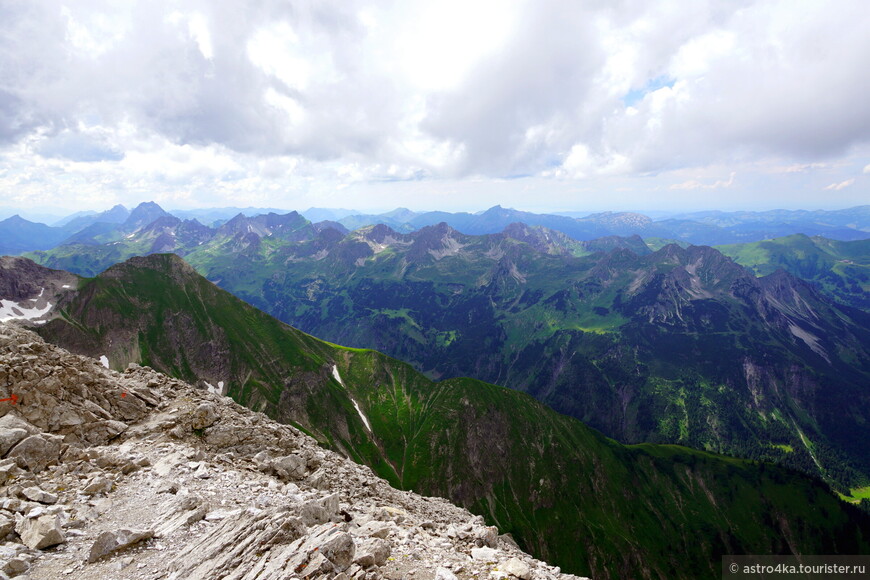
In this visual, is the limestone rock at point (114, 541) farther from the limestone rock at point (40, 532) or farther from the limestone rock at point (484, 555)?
the limestone rock at point (484, 555)

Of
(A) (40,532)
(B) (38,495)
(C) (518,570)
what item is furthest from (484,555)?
(B) (38,495)

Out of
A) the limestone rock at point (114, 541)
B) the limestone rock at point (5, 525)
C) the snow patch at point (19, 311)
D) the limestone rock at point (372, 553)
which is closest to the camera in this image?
the limestone rock at point (5, 525)

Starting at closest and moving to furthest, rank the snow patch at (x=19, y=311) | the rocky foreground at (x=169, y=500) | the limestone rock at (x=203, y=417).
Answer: the rocky foreground at (x=169, y=500) < the limestone rock at (x=203, y=417) < the snow patch at (x=19, y=311)

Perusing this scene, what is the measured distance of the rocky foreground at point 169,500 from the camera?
1891 centimetres

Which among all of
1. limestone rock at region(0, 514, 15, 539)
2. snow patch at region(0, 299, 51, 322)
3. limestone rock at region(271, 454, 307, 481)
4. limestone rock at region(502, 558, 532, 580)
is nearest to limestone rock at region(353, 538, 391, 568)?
limestone rock at region(502, 558, 532, 580)

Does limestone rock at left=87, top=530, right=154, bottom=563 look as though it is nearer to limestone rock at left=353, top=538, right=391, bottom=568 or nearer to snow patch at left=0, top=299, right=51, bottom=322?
limestone rock at left=353, top=538, right=391, bottom=568

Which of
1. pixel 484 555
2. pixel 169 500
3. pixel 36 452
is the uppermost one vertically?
pixel 36 452

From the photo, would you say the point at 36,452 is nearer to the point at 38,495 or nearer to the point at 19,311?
the point at 38,495

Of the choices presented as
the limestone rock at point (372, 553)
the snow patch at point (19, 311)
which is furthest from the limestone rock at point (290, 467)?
the snow patch at point (19, 311)

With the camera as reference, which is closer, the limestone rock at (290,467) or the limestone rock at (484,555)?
the limestone rock at (484,555)

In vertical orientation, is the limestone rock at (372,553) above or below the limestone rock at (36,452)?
below

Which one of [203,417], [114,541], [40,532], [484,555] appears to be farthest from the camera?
[203,417]

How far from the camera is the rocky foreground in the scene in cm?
1891

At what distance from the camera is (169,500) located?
2491 cm
